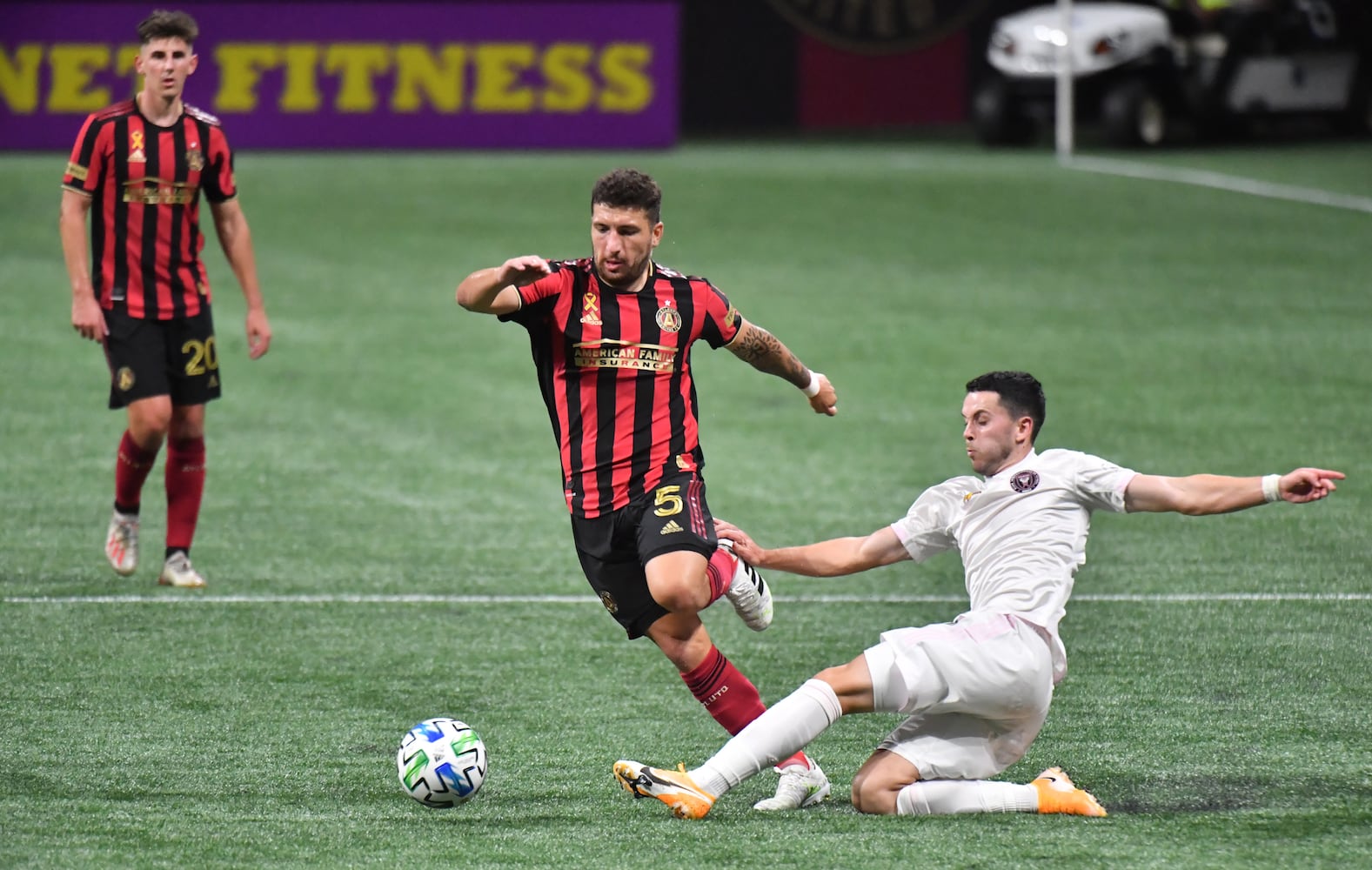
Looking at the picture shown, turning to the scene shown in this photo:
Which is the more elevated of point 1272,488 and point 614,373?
point 614,373

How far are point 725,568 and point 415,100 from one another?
17.5 metres

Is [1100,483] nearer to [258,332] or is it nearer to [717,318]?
[717,318]

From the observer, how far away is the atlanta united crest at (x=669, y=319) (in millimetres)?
5324

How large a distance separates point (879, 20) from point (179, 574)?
934 inches

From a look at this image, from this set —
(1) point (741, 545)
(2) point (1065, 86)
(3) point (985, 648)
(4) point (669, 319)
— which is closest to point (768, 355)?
(4) point (669, 319)

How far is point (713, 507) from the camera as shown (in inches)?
370

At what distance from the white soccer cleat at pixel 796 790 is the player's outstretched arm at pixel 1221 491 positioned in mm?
1103

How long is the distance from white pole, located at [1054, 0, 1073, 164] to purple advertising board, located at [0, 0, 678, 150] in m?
4.47

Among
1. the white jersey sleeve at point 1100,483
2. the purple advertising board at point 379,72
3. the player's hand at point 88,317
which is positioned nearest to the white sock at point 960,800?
the white jersey sleeve at point 1100,483

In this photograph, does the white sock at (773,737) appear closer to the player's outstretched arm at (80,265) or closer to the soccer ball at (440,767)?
the soccer ball at (440,767)

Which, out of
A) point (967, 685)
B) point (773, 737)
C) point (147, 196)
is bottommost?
point (773, 737)

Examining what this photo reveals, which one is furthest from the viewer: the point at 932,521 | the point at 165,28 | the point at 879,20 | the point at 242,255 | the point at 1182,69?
the point at 879,20

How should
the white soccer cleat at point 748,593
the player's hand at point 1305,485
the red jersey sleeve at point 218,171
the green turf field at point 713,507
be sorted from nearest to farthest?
the player's hand at point 1305,485, the green turf field at point 713,507, the white soccer cleat at point 748,593, the red jersey sleeve at point 218,171

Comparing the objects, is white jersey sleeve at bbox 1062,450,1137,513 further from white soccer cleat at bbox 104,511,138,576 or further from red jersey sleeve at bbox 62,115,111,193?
white soccer cleat at bbox 104,511,138,576
